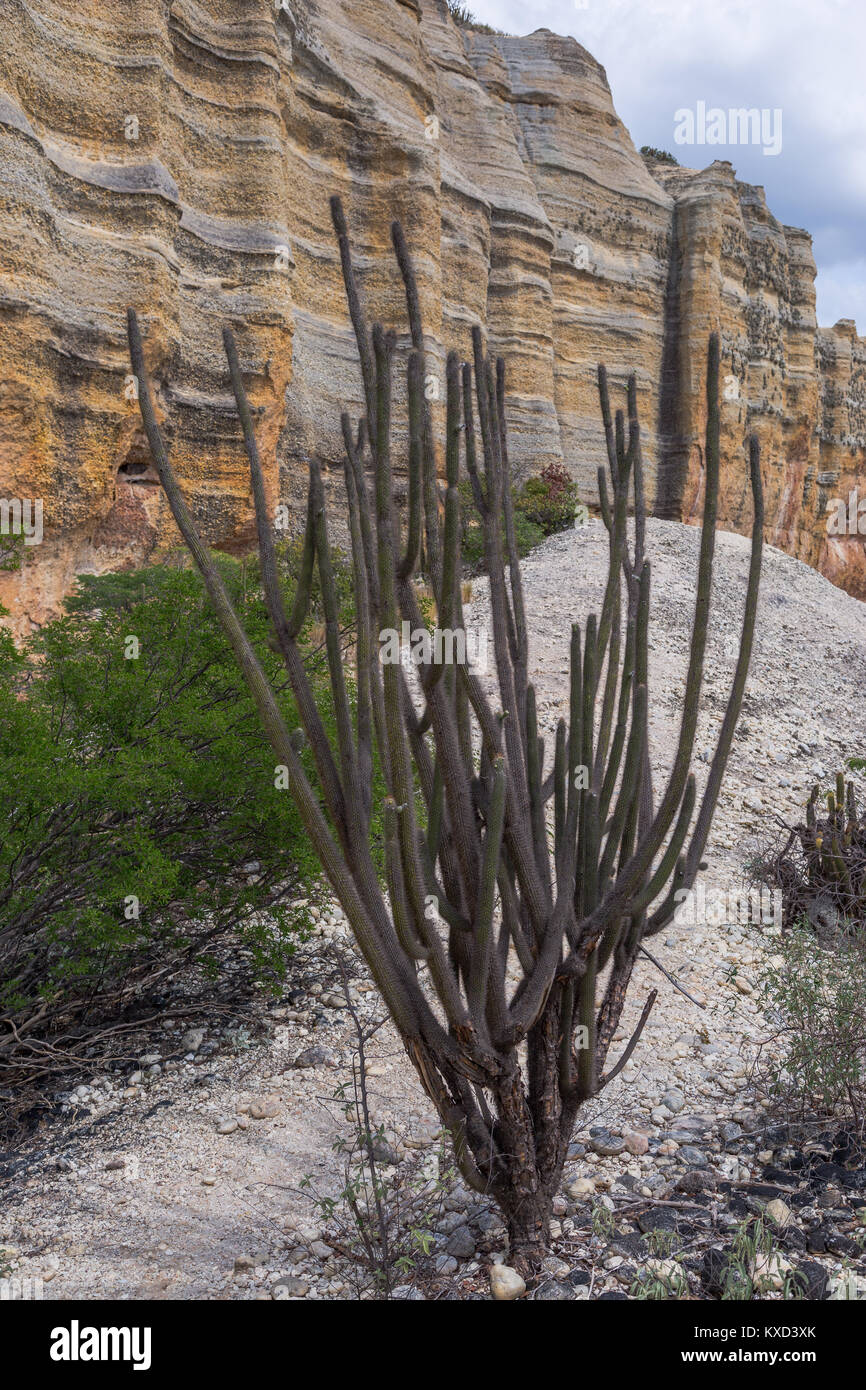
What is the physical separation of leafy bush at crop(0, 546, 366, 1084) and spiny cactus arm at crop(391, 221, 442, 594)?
5.20 ft

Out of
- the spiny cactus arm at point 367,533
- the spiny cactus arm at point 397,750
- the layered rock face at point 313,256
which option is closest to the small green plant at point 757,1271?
the spiny cactus arm at point 397,750

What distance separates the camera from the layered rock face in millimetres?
9633

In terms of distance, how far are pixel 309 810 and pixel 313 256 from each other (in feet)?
43.5

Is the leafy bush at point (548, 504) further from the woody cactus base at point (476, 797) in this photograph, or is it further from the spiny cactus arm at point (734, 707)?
the woody cactus base at point (476, 797)

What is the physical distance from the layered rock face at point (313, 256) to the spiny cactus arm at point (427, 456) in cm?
163

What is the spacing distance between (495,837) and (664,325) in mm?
21738

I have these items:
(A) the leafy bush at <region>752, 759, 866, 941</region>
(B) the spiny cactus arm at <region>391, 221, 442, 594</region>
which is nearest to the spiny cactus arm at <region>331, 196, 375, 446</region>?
(B) the spiny cactus arm at <region>391, 221, 442, 594</region>

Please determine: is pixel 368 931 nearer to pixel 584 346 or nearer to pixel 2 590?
pixel 2 590

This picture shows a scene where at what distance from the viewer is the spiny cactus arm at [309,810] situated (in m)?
2.23

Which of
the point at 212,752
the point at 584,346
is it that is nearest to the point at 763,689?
the point at 212,752

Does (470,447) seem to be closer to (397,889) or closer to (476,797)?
(476,797)

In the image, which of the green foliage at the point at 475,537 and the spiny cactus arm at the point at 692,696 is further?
the green foliage at the point at 475,537

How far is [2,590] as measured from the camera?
358 inches

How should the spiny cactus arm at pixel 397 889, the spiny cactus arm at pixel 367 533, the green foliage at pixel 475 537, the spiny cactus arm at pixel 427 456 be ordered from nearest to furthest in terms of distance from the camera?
the spiny cactus arm at pixel 397 889, the spiny cactus arm at pixel 367 533, the spiny cactus arm at pixel 427 456, the green foliage at pixel 475 537
